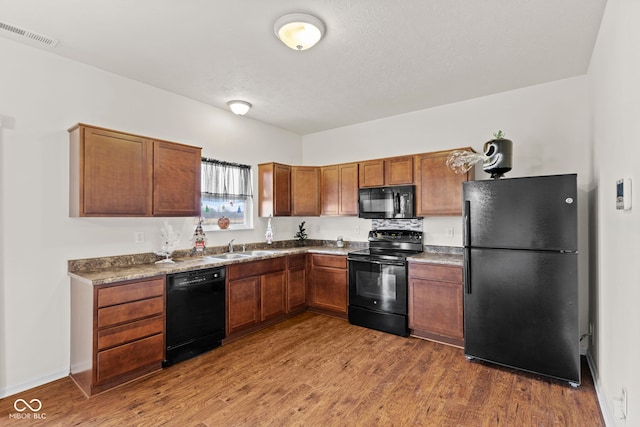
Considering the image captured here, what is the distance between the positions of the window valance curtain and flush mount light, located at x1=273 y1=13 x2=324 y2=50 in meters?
2.04

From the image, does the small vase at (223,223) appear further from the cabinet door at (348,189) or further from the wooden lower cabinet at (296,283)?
the cabinet door at (348,189)

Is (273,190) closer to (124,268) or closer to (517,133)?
(124,268)

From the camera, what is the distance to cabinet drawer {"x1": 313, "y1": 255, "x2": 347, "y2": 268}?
4.16 metres

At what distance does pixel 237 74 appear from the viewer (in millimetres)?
3068

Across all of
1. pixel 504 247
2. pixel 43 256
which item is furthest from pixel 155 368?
pixel 504 247

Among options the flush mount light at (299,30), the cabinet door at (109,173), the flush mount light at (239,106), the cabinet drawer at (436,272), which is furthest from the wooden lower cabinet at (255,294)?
the flush mount light at (299,30)

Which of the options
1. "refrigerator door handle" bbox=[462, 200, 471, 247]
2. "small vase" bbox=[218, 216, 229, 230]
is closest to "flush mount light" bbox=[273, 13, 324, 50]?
"refrigerator door handle" bbox=[462, 200, 471, 247]

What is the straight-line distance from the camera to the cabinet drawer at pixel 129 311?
96.3 inches

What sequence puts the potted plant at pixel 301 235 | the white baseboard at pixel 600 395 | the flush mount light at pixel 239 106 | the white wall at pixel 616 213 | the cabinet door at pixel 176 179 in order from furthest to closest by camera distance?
1. the potted plant at pixel 301 235
2. the flush mount light at pixel 239 106
3. the cabinet door at pixel 176 179
4. the white baseboard at pixel 600 395
5. the white wall at pixel 616 213

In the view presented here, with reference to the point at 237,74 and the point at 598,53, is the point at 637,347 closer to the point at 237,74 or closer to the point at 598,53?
the point at 598,53

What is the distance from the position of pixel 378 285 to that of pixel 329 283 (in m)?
0.76

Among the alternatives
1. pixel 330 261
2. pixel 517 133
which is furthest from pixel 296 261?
pixel 517 133

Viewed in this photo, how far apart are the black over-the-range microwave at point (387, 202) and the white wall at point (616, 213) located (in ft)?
5.66

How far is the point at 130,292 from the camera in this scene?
2.60 m
